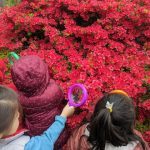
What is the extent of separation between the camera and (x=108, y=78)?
295 cm

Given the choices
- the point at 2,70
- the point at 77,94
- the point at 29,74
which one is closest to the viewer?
the point at 29,74

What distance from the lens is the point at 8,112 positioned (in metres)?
2.01

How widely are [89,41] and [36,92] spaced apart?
97 centimetres

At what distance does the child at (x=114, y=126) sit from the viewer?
221 cm

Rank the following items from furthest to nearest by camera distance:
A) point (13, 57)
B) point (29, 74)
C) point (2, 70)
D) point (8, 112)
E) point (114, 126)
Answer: point (2, 70) → point (13, 57) → point (29, 74) → point (114, 126) → point (8, 112)

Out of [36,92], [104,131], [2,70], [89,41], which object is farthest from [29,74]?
[89,41]

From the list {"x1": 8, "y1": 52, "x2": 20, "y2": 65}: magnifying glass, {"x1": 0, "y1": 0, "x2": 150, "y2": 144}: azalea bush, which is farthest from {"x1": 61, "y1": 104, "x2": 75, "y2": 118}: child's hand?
{"x1": 8, "y1": 52, "x2": 20, "y2": 65}: magnifying glass

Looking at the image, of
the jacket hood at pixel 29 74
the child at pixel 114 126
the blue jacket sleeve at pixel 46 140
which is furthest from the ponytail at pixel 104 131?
the jacket hood at pixel 29 74

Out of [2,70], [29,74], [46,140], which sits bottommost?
[2,70]

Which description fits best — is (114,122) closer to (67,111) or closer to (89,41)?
(67,111)

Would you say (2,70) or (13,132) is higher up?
(13,132)

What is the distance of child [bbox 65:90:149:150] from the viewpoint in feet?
7.25

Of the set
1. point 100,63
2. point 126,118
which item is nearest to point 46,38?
point 100,63

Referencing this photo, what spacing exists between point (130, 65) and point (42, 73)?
3.22 ft
